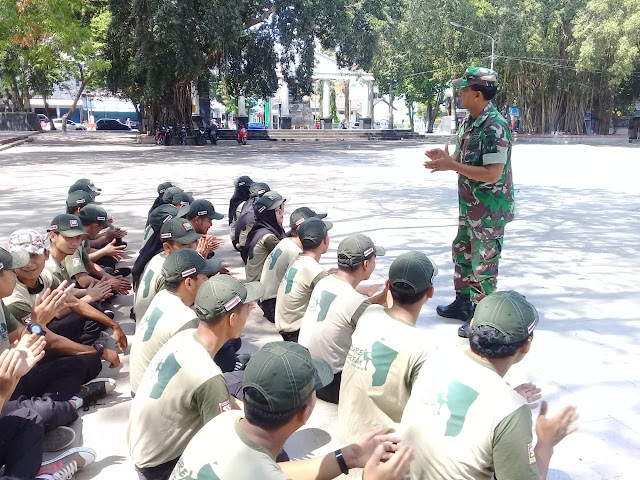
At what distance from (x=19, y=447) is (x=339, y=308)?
5.37 feet

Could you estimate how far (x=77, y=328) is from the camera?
3.90 metres

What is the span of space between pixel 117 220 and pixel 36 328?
5.98m

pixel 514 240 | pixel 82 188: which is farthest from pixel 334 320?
pixel 514 240

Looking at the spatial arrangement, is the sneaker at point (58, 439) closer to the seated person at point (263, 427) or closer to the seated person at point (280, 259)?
the seated person at point (263, 427)

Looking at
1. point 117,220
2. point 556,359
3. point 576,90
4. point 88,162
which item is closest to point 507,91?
point 576,90

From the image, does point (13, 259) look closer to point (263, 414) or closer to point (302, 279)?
point (302, 279)

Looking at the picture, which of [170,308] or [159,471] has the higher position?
[170,308]

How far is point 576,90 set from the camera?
34906mm

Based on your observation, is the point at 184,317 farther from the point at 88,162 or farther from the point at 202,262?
the point at 88,162

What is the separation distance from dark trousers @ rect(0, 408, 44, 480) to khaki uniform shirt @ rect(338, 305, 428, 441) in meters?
1.37

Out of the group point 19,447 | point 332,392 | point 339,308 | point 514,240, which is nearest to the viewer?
point 19,447

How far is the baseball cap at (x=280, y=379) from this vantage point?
1680 millimetres

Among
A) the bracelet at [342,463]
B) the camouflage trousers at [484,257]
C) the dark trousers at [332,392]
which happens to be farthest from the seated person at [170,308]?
the camouflage trousers at [484,257]

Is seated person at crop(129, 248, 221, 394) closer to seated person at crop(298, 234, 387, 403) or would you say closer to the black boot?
seated person at crop(298, 234, 387, 403)
